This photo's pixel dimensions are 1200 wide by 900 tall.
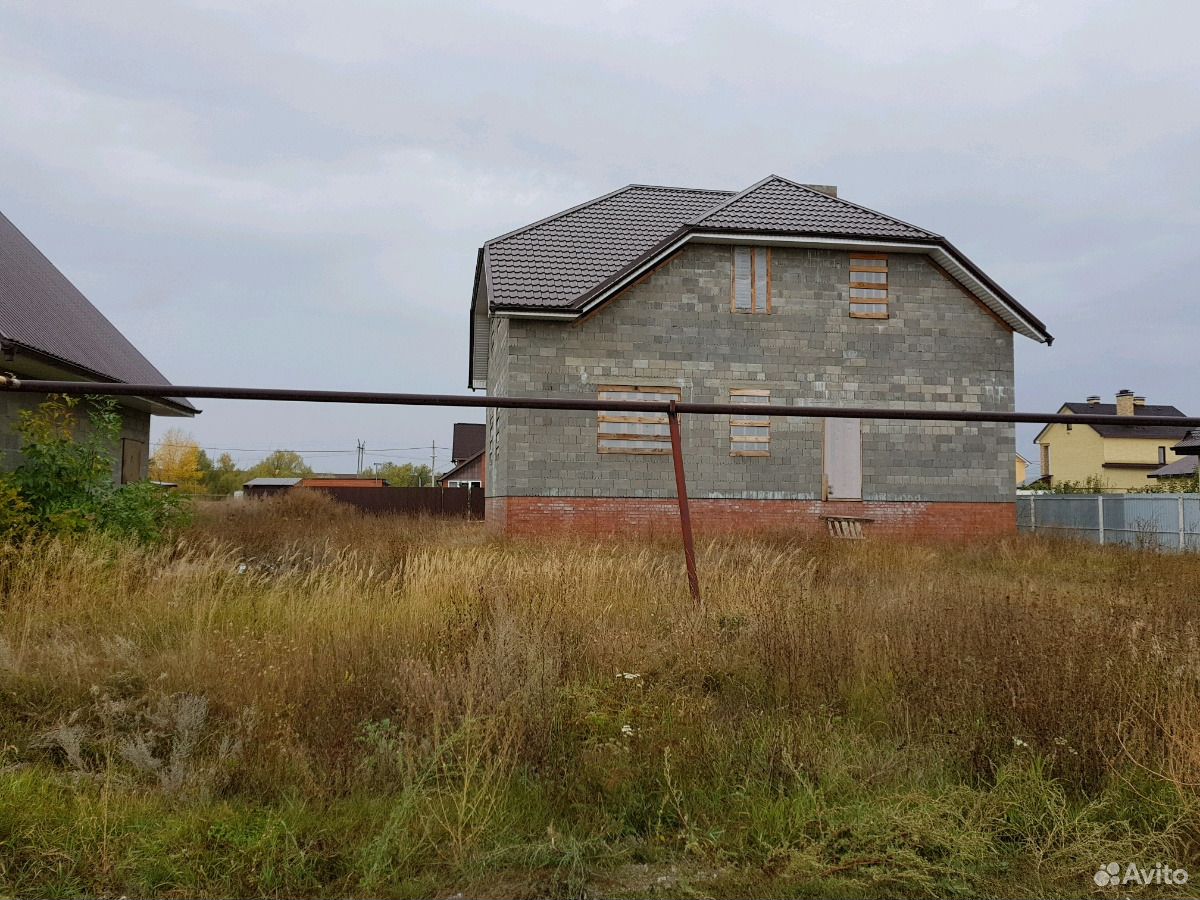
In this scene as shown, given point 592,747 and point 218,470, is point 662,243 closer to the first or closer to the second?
point 592,747

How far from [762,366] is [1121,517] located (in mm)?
10200

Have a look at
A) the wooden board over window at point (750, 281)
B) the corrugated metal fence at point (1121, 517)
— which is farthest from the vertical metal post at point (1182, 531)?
the wooden board over window at point (750, 281)

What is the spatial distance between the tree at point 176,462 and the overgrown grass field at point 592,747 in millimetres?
63251

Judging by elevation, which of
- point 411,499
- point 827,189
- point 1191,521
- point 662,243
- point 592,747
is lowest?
point 592,747

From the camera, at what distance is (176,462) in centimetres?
7162

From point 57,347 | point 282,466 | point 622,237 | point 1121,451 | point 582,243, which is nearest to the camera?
point 57,347

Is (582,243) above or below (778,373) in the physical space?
above

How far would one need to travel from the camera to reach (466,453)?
178 feet

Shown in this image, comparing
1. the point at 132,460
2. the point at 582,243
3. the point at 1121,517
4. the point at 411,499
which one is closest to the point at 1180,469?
the point at 1121,517

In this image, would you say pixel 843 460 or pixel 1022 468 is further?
pixel 1022 468

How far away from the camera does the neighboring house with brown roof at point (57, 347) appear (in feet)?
35.5

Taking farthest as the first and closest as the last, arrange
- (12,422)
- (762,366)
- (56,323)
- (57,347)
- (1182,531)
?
(1182,531)
(762,366)
(56,323)
(57,347)
(12,422)

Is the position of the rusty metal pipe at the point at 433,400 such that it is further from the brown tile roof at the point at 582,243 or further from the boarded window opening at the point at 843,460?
the boarded window opening at the point at 843,460

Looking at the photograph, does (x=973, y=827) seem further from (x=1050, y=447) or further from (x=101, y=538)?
(x=1050, y=447)
